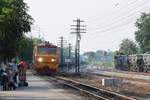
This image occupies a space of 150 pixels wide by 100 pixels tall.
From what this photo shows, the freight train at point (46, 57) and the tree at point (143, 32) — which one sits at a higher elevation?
the tree at point (143, 32)

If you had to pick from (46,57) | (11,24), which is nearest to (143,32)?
(46,57)

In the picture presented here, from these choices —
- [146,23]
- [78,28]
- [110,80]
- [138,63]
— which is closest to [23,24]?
[110,80]

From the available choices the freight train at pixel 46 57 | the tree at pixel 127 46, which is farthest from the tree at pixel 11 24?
the tree at pixel 127 46

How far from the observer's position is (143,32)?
130 meters

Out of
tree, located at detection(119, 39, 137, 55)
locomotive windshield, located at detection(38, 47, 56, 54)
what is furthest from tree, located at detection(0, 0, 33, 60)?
tree, located at detection(119, 39, 137, 55)

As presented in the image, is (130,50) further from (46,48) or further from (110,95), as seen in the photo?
(110,95)

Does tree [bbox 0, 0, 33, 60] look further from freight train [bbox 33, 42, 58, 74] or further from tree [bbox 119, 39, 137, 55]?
tree [bbox 119, 39, 137, 55]

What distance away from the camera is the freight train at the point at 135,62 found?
73.9 m

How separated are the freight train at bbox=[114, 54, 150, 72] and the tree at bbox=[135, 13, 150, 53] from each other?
121 ft

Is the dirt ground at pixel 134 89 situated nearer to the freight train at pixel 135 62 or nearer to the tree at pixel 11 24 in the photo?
the tree at pixel 11 24

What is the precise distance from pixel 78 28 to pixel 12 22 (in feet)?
191

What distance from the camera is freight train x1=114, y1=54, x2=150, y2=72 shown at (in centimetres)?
7386

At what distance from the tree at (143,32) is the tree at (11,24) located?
9123cm

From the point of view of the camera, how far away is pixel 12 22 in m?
32.0
